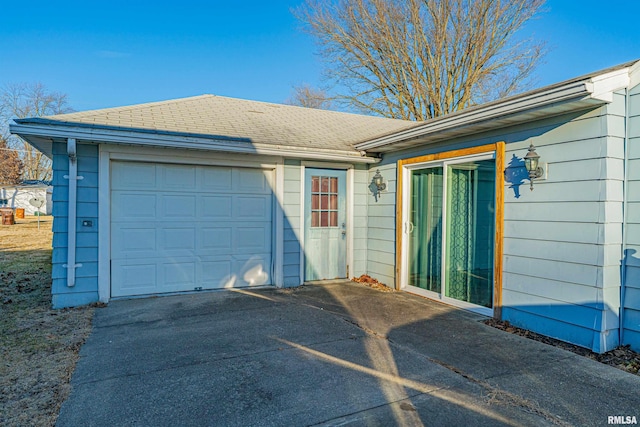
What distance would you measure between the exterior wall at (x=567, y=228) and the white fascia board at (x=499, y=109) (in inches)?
14.4

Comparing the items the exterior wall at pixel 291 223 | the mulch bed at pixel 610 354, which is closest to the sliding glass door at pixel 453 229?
the mulch bed at pixel 610 354

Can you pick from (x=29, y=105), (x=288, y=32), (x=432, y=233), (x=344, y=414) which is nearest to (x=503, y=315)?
(x=432, y=233)

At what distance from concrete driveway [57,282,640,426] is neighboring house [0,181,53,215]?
2676cm

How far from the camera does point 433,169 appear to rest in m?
5.49

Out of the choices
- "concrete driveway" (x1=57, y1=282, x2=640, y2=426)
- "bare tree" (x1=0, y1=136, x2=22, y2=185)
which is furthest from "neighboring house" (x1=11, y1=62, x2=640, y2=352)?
"bare tree" (x1=0, y1=136, x2=22, y2=185)

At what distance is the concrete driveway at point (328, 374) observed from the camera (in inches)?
93.4

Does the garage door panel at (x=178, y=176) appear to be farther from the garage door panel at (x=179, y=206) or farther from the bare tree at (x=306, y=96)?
the bare tree at (x=306, y=96)

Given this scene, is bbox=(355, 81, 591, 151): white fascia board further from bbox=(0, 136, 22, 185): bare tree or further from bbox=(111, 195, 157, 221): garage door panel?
bbox=(0, 136, 22, 185): bare tree

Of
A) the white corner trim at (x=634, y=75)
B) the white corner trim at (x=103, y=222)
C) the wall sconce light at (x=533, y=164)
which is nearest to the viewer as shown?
the white corner trim at (x=634, y=75)

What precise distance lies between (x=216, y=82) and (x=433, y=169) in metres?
11.3

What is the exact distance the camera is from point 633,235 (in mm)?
3463

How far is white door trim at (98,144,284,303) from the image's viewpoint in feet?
16.6

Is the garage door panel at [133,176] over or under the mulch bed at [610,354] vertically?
over

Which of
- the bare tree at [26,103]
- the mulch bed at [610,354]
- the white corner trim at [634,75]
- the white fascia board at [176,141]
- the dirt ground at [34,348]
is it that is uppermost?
the bare tree at [26,103]
